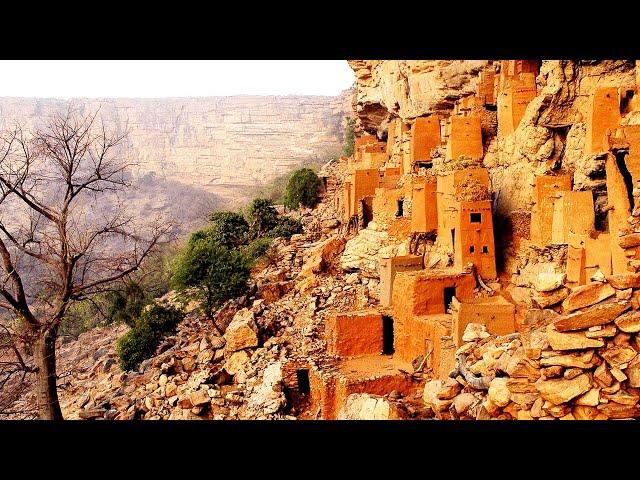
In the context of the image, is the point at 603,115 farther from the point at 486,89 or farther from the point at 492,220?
the point at 486,89

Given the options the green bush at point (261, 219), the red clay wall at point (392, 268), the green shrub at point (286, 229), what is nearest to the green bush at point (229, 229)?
the green bush at point (261, 219)

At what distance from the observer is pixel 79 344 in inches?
870

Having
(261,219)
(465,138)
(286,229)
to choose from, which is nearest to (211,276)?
(286,229)

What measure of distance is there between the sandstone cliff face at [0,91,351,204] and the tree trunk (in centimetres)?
5669

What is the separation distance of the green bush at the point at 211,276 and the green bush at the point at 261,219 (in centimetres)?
783

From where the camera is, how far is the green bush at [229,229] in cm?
2386

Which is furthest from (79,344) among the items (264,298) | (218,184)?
(218,184)

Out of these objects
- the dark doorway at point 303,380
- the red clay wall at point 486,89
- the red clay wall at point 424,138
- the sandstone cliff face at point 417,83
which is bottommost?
the dark doorway at point 303,380

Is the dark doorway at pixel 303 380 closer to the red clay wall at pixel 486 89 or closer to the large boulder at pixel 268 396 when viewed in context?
the large boulder at pixel 268 396

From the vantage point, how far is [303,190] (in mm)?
28078

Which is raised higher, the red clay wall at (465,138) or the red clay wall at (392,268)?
the red clay wall at (465,138)

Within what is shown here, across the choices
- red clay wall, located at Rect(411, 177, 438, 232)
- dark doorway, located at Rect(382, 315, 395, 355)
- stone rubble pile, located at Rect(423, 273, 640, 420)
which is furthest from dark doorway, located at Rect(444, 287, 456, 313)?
stone rubble pile, located at Rect(423, 273, 640, 420)

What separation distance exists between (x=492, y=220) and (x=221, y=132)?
243 ft
